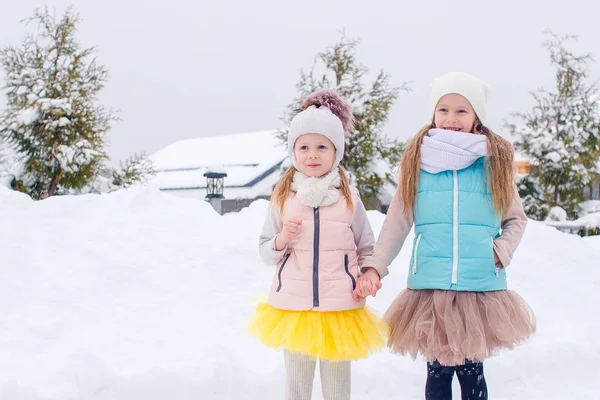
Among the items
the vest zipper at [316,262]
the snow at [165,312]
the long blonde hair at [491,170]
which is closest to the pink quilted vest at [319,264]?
the vest zipper at [316,262]

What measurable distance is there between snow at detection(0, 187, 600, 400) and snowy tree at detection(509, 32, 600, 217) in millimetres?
8164

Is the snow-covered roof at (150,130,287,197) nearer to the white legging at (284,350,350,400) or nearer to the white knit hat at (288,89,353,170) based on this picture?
the white knit hat at (288,89,353,170)

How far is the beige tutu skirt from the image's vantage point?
2.43 m

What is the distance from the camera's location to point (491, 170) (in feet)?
8.37

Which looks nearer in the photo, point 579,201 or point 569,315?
point 569,315

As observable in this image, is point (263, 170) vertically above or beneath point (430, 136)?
above

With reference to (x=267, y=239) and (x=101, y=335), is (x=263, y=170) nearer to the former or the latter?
(x=101, y=335)

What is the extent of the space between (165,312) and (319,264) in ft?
7.04

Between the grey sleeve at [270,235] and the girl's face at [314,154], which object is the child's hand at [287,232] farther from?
the girl's face at [314,154]

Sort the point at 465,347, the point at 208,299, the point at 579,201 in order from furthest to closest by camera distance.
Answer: the point at 579,201
the point at 208,299
the point at 465,347

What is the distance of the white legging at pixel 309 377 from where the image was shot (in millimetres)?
2570

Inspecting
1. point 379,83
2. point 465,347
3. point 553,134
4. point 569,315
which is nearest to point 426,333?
point 465,347

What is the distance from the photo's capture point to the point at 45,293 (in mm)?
4176

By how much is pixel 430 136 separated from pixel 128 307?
2.66 metres
